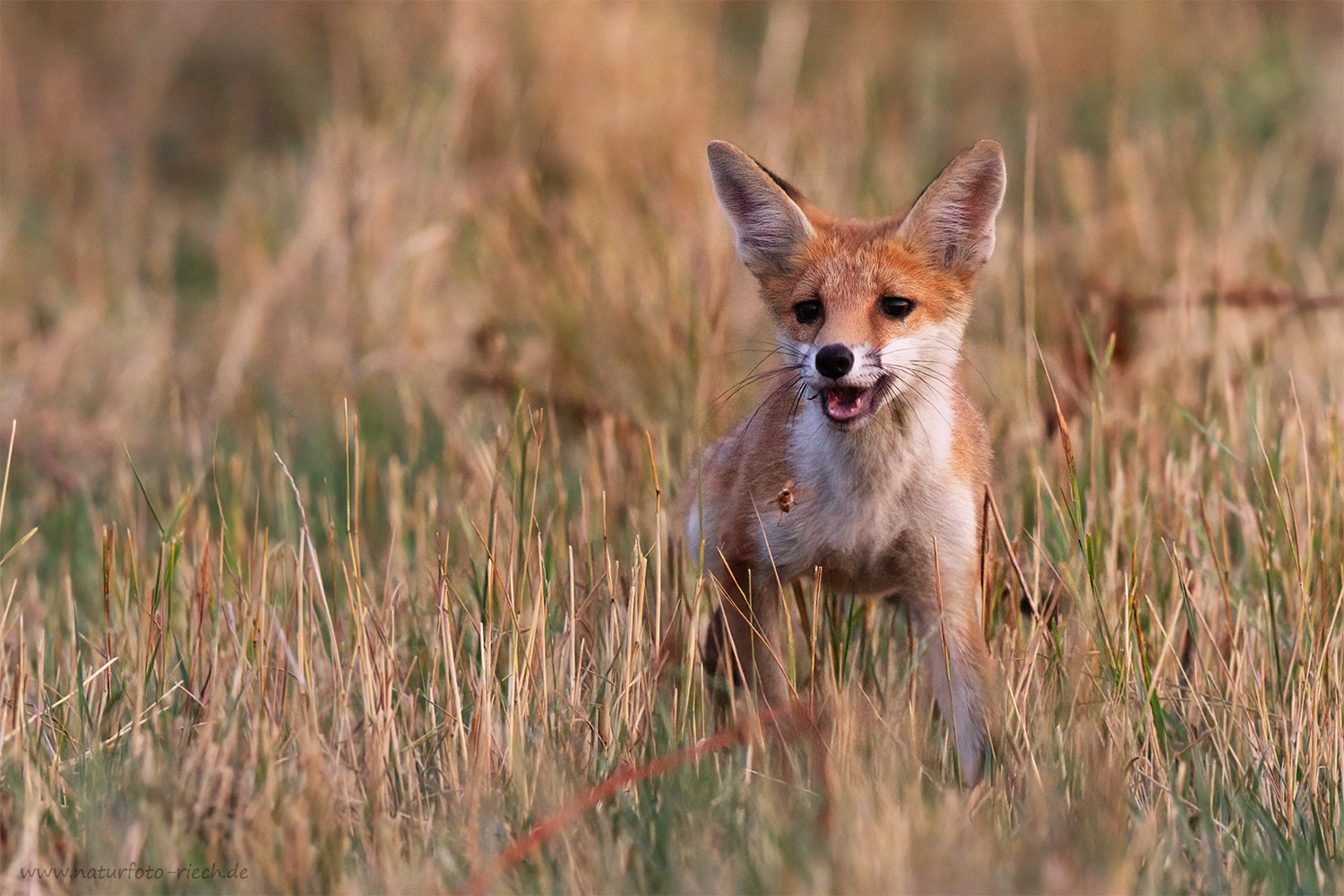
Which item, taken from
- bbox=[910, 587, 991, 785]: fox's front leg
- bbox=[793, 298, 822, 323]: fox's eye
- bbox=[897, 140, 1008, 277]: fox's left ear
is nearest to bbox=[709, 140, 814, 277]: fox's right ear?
bbox=[793, 298, 822, 323]: fox's eye

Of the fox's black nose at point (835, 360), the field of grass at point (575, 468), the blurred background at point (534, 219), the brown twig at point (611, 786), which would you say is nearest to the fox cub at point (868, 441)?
the fox's black nose at point (835, 360)

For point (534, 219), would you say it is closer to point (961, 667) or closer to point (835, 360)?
point (835, 360)

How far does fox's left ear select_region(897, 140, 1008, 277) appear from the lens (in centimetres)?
420

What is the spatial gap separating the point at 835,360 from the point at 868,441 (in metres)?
0.40

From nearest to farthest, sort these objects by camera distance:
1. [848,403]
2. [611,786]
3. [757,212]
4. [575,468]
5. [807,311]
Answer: [611,786] < [848,403] < [807,311] < [757,212] < [575,468]

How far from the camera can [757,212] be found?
4441 millimetres

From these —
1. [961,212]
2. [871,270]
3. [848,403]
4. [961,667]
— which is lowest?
[961,667]

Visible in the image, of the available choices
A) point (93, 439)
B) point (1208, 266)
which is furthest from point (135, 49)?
point (1208, 266)

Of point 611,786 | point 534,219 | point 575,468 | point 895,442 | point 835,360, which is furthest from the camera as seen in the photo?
point 534,219

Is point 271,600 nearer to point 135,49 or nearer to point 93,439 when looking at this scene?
point 93,439

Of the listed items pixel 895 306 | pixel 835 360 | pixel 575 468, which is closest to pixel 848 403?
pixel 835 360

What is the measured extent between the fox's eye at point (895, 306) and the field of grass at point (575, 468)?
407mm

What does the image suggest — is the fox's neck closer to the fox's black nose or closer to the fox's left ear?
the fox's black nose

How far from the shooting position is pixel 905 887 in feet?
8.78
